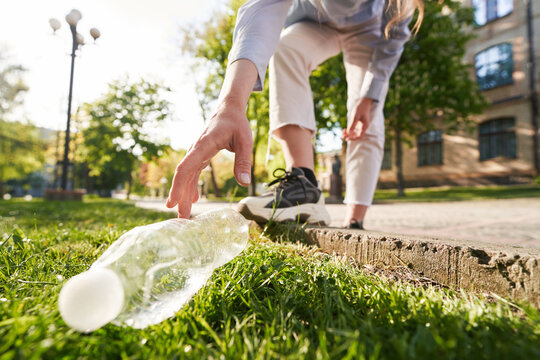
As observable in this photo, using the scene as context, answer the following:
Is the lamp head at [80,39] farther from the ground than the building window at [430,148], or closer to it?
farther from the ground

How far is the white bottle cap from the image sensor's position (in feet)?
2.12

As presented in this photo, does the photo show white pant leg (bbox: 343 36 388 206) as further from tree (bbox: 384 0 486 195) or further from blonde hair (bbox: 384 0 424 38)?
tree (bbox: 384 0 486 195)

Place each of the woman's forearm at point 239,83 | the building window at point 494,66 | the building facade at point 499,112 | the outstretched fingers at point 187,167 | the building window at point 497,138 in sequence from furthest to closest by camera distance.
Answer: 1. the building window at point 494,66
2. the building window at point 497,138
3. the building facade at point 499,112
4. the woman's forearm at point 239,83
5. the outstretched fingers at point 187,167

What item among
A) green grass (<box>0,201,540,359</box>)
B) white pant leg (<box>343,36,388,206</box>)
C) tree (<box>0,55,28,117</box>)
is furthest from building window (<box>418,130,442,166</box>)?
tree (<box>0,55,28,117</box>)

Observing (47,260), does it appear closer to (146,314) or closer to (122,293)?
(146,314)

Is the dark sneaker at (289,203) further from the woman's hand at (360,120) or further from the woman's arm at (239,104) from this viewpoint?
the woman's arm at (239,104)

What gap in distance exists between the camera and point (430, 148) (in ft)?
73.2

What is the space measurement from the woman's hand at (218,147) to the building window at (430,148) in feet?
77.2

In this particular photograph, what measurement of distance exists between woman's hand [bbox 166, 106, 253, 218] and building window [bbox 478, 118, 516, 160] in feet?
75.4

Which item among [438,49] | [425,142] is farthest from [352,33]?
[425,142]

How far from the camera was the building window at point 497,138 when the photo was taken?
19141 millimetres

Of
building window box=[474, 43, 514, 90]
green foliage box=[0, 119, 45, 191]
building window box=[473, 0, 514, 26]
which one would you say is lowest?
green foliage box=[0, 119, 45, 191]

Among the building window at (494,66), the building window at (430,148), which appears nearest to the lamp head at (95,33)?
the building window at (430,148)

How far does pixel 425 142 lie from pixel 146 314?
80.9 feet
